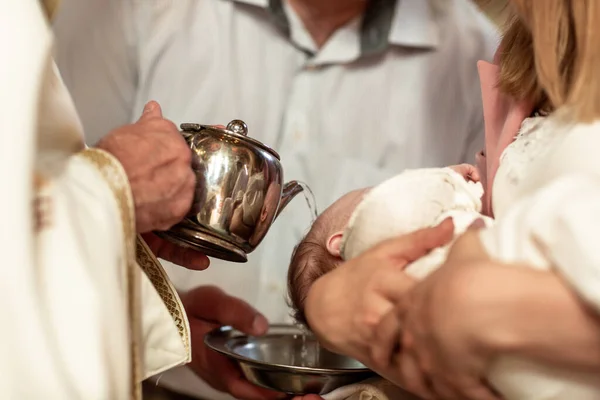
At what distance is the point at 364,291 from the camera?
1.90 feet

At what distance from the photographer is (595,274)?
0.42 meters

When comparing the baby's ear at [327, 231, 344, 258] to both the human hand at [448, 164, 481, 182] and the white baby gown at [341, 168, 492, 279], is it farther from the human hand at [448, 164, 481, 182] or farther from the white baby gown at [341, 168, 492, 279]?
the human hand at [448, 164, 481, 182]

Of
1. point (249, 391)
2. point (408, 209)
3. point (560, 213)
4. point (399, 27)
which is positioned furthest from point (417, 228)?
point (399, 27)

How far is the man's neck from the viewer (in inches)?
53.7

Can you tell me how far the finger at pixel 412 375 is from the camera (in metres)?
0.55

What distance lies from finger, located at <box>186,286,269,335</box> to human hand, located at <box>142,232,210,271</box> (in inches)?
9.0

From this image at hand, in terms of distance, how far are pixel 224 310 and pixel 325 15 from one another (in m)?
0.64

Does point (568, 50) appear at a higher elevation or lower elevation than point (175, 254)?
higher

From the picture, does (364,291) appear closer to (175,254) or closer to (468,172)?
(468,172)

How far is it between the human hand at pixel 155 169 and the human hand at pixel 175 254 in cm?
21

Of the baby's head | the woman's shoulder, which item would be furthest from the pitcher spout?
the woman's shoulder

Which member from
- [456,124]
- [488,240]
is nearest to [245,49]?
[456,124]

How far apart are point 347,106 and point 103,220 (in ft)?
2.86

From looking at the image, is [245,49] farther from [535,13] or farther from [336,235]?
[535,13]
